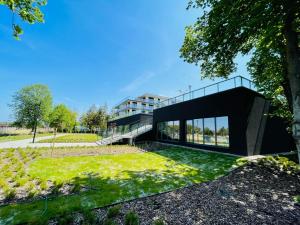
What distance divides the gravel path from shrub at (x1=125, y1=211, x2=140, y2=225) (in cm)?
11

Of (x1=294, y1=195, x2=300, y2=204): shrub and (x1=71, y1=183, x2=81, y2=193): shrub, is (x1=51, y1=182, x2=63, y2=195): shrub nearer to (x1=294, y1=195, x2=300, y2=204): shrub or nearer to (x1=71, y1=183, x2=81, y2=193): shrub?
(x1=71, y1=183, x2=81, y2=193): shrub

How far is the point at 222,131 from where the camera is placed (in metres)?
12.4

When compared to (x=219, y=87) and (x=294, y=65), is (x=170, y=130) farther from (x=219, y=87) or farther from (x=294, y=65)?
(x=294, y=65)

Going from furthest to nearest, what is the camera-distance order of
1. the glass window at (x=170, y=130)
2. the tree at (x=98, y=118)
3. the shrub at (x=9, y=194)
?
the tree at (x=98, y=118)
the glass window at (x=170, y=130)
the shrub at (x=9, y=194)

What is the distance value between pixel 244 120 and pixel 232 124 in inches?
34.3

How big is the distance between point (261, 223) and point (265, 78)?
Answer: 32.2ft

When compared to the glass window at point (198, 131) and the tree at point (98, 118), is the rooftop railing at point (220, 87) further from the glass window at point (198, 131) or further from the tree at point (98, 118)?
the tree at point (98, 118)

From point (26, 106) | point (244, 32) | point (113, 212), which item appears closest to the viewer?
point (113, 212)

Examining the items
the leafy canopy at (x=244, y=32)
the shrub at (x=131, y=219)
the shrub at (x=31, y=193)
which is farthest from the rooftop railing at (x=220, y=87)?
the shrub at (x=31, y=193)

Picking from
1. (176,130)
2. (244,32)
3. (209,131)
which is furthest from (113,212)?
(176,130)

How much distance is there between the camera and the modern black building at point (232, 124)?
36.7 ft

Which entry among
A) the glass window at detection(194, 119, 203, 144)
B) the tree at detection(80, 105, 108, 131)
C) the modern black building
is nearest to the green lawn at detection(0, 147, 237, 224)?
the modern black building

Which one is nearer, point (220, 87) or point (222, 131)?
point (222, 131)

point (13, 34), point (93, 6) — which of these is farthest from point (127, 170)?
point (93, 6)
